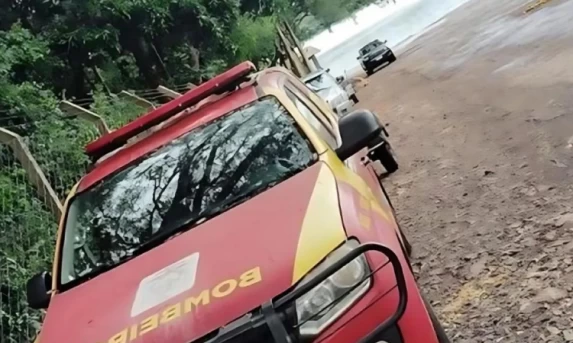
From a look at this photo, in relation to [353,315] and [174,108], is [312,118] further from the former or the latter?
[353,315]

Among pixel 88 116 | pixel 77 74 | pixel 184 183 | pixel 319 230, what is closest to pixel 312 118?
pixel 184 183

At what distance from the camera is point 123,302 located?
3.31m

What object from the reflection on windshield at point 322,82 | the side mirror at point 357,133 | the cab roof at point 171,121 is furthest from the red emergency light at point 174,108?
the reflection on windshield at point 322,82

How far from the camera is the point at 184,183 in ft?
13.7

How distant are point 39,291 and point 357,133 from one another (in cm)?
205

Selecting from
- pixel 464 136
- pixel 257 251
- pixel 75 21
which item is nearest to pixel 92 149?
pixel 257 251

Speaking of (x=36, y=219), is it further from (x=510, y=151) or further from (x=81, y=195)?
→ (x=510, y=151)

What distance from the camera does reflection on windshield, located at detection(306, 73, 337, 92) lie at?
65.8 ft

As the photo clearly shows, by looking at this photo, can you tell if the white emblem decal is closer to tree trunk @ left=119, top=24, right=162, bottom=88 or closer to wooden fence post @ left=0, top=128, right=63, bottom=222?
wooden fence post @ left=0, top=128, right=63, bottom=222

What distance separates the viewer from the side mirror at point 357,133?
153 inches

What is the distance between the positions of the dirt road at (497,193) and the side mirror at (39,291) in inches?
94.8

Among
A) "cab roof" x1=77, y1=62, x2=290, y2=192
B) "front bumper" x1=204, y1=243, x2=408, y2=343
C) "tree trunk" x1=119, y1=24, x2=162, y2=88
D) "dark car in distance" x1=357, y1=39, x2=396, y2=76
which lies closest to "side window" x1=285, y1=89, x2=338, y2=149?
"cab roof" x1=77, y1=62, x2=290, y2=192

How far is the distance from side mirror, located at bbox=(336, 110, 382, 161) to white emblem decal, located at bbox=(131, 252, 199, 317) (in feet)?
3.33

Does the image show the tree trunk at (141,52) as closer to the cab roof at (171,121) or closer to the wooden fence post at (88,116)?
the wooden fence post at (88,116)
